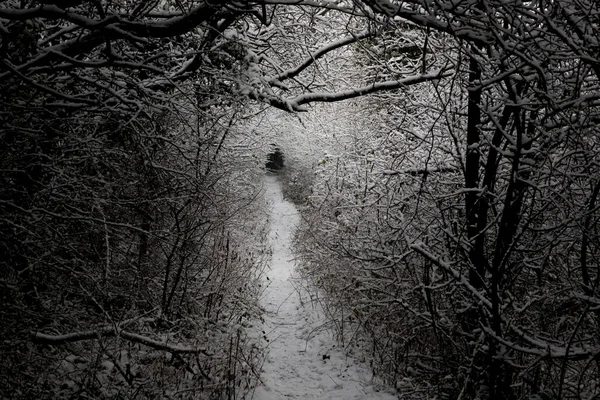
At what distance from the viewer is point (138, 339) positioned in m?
4.19

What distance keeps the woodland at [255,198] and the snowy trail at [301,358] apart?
0.32 meters

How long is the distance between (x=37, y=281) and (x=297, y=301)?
19.6 ft

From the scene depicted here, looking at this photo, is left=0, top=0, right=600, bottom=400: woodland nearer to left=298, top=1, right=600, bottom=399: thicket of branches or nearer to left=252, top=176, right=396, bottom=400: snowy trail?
left=298, top=1, right=600, bottom=399: thicket of branches

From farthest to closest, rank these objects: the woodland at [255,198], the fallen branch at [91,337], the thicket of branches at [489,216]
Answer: the fallen branch at [91,337]
the woodland at [255,198]
the thicket of branches at [489,216]

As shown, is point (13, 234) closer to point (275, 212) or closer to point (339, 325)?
point (339, 325)

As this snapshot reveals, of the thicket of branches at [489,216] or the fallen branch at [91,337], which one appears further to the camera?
the fallen branch at [91,337]

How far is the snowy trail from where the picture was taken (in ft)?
18.1

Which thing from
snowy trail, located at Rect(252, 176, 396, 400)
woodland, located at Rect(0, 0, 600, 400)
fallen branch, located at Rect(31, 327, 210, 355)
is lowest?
snowy trail, located at Rect(252, 176, 396, 400)

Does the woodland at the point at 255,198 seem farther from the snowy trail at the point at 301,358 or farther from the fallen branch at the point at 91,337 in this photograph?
the snowy trail at the point at 301,358

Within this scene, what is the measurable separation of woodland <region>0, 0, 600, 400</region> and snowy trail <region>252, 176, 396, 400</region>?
0.32m

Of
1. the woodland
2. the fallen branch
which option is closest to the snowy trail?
the woodland

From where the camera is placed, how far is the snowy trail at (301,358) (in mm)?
5504

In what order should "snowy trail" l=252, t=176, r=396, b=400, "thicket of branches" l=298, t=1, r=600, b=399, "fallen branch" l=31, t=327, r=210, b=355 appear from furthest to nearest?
"snowy trail" l=252, t=176, r=396, b=400
"fallen branch" l=31, t=327, r=210, b=355
"thicket of branches" l=298, t=1, r=600, b=399

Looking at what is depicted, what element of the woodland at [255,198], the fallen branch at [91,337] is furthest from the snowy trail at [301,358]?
the fallen branch at [91,337]
